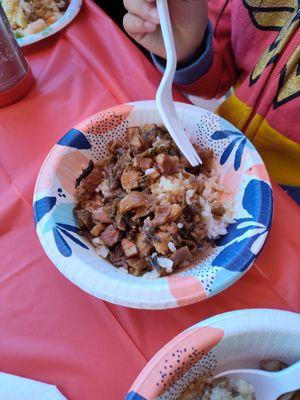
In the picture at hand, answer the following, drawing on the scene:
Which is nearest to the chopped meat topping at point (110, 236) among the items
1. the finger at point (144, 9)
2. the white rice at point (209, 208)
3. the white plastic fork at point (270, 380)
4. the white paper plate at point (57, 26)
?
the white rice at point (209, 208)

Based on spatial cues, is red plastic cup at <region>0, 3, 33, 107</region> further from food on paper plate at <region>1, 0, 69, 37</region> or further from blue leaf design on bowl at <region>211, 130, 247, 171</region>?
blue leaf design on bowl at <region>211, 130, 247, 171</region>

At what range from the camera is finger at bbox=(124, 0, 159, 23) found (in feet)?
2.22

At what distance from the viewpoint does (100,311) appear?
574 mm

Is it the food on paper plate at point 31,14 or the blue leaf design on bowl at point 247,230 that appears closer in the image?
the blue leaf design on bowl at point 247,230

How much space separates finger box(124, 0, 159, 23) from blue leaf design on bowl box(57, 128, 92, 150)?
0.25 m

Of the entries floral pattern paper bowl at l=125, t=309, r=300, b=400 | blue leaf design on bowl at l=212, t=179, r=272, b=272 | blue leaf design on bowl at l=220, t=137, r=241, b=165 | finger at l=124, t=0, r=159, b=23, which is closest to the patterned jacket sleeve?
finger at l=124, t=0, r=159, b=23

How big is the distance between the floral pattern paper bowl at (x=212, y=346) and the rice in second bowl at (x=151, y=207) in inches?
5.5

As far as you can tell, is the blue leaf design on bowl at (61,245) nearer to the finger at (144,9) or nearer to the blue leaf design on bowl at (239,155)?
the blue leaf design on bowl at (239,155)

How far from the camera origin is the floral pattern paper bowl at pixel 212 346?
1.37 ft

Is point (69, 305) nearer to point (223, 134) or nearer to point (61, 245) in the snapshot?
point (61, 245)

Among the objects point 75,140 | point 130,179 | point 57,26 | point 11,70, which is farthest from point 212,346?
point 57,26

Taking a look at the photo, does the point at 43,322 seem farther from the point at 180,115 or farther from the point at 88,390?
the point at 180,115

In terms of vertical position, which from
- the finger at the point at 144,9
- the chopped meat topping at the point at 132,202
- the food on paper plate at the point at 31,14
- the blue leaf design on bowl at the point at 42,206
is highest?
the food on paper plate at the point at 31,14

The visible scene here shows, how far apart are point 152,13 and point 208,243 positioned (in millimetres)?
429
